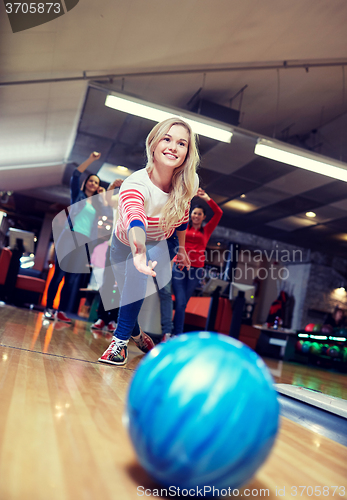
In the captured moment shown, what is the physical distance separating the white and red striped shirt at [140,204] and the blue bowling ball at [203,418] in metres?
0.81

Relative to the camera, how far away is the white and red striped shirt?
1.34 m

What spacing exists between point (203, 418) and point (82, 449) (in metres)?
0.27

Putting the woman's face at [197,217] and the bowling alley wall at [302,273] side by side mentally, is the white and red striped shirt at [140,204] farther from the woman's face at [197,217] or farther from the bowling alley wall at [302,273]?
the bowling alley wall at [302,273]

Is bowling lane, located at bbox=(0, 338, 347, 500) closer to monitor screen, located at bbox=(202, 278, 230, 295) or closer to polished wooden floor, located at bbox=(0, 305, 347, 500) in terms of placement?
polished wooden floor, located at bbox=(0, 305, 347, 500)

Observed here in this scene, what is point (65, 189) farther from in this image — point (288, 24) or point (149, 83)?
point (288, 24)

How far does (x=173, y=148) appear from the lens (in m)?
1.47

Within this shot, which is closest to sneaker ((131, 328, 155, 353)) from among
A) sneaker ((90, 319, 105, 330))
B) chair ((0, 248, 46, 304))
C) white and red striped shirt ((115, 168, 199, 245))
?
A: white and red striped shirt ((115, 168, 199, 245))

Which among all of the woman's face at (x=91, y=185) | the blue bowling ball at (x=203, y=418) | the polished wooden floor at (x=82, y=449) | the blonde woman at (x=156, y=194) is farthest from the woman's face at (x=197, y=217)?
the blue bowling ball at (x=203, y=418)

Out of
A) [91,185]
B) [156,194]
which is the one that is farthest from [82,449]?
[91,185]

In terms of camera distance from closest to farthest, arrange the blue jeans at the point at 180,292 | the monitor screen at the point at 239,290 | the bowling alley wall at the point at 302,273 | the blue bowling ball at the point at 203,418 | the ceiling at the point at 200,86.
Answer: the blue bowling ball at the point at 203,418, the blue jeans at the point at 180,292, the ceiling at the point at 200,86, the monitor screen at the point at 239,290, the bowling alley wall at the point at 302,273

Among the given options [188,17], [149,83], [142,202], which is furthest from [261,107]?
[142,202]

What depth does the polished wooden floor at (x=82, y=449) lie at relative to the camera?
516 mm

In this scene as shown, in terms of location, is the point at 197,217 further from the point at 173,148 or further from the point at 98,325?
the point at 173,148

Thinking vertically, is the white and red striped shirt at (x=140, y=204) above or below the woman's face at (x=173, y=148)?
below
